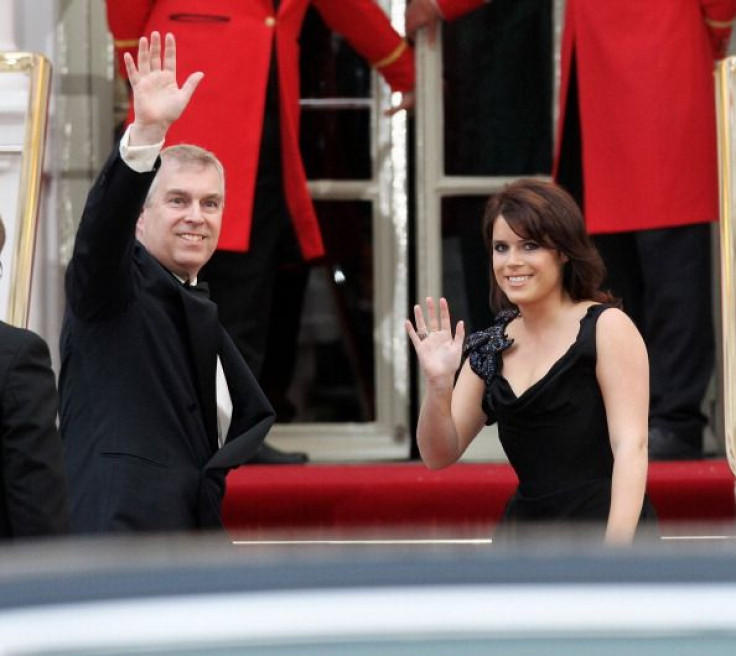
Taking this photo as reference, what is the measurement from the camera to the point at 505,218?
3762 millimetres

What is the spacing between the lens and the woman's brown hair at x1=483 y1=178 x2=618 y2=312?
3.71m

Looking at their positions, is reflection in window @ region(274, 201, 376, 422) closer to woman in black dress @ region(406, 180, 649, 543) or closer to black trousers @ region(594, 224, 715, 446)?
black trousers @ region(594, 224, 715, 446)

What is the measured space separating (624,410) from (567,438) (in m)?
0.14

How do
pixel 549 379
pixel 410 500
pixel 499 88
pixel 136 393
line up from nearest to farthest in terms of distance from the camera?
1. pixel 136 393
2. pixel 549 379
3. pixel 410 500
4. pixel 499 88

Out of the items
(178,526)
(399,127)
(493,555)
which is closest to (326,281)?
(399,127)

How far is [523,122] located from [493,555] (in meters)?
4.47

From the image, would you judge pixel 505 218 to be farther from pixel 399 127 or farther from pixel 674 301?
pixel 399 127

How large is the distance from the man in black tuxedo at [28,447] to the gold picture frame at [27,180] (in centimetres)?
148

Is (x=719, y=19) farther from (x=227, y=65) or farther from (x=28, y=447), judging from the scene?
(x=28, y=447)

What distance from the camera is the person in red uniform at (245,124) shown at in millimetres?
5160

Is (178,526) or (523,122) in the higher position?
(523,122)

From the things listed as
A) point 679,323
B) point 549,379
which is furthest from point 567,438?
Answer: point 679,323

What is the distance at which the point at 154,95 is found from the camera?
137 inches

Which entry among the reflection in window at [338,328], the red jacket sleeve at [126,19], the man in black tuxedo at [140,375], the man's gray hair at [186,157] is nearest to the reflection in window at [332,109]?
the reflection in window at [338,328]
